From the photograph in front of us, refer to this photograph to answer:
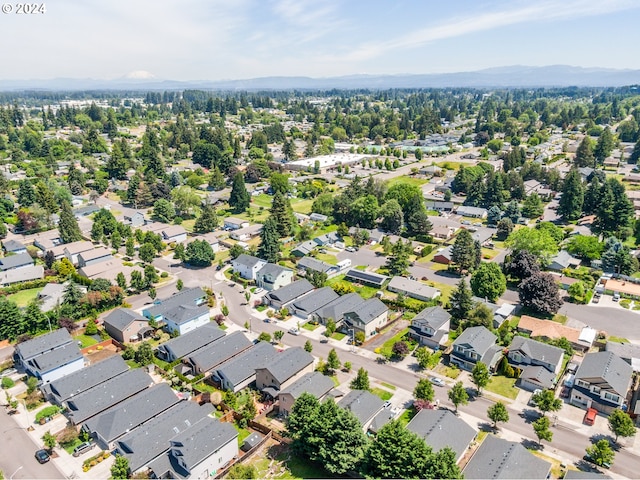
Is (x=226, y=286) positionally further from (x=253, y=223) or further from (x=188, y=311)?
(x=253, y=223)

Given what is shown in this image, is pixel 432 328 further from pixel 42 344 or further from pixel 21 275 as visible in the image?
pixel 21 275

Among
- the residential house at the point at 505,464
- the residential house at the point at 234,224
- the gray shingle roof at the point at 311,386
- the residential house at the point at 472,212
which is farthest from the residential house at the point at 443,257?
the residential house at the point at 505,464

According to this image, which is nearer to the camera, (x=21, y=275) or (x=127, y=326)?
(x=127, y=326)

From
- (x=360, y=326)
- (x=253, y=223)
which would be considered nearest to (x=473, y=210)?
(x=253, y=223)

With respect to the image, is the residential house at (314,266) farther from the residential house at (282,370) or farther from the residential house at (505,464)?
the residential house at (505,464)

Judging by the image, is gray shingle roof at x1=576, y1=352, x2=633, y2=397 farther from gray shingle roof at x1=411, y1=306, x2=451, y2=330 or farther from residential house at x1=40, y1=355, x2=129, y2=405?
residential house at x1=40, y1=355, x2=129, y2=405

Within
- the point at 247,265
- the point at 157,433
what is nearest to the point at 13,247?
the point at 247,265

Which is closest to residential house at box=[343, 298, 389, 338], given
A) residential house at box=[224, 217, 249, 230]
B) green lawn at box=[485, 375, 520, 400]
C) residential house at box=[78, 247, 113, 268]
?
green lawn at box=[485, 375, 520, 400]
